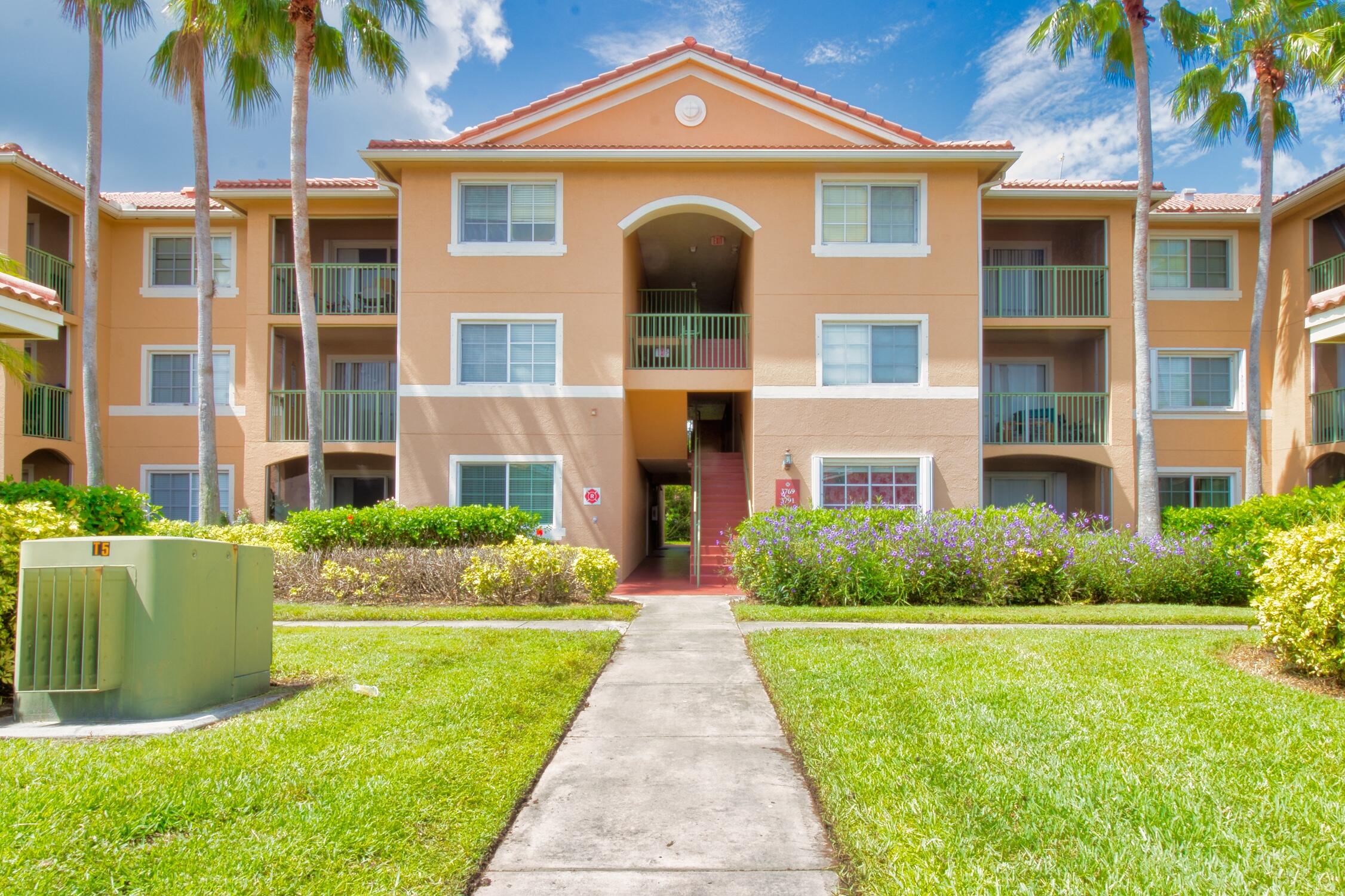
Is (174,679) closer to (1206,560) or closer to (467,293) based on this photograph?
(467,293)

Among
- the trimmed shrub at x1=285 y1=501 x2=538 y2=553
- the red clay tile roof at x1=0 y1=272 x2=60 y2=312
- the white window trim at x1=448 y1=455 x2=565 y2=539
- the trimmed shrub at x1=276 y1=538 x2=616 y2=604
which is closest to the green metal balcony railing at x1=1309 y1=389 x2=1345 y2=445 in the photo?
the trimmed shrub at x1=276 y1=538 x2=616 y2=604

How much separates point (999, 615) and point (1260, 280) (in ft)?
37.7

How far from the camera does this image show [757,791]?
4727 millimetres

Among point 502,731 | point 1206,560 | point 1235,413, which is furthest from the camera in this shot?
point 1235,413

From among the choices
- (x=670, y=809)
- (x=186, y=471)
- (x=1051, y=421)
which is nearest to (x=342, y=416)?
(x=186, y=471)

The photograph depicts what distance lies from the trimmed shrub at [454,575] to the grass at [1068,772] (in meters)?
5.84

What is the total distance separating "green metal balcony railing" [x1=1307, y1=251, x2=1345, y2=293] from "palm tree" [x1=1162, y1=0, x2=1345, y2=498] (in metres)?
0.90

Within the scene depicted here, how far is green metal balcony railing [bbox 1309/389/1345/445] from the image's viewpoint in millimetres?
18062

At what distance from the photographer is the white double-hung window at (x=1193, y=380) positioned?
66.3 feet

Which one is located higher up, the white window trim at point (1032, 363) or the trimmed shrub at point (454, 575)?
the white window trim at point (1032, 363)

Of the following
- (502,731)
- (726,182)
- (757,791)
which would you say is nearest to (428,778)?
(502,731)

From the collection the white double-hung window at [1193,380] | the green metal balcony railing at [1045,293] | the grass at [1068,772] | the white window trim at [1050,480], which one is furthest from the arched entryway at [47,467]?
the white double-hung window at [1193,380]

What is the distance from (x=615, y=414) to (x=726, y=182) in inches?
198

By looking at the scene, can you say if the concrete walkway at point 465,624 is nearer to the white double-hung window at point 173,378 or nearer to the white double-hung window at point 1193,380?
the white double-hung window at point 173,378
